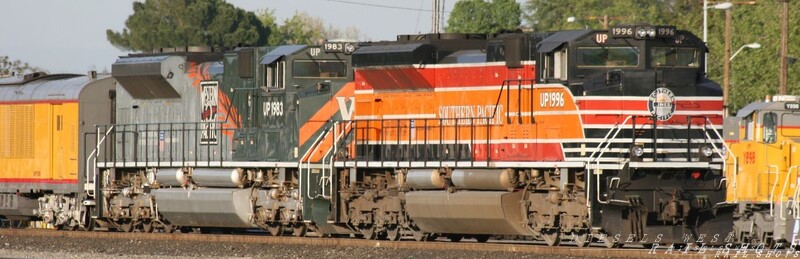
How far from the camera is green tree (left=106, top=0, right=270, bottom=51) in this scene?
292ft

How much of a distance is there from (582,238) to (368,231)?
4736 mm

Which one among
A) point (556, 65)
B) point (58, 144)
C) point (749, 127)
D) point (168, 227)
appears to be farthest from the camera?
point (58, 144)

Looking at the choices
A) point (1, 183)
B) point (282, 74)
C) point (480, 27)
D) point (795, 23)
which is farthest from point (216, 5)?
point (282, 74)

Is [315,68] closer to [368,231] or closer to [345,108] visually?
[345,108]

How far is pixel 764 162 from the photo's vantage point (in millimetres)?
26750

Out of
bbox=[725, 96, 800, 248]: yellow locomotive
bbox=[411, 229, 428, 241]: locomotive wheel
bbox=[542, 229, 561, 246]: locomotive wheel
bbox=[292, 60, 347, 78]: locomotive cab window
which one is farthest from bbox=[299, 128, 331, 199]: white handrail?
bbox=[725, 96, 800, 248]: yellow locomotive

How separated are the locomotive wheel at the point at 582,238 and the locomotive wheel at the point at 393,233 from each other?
12.6 ft

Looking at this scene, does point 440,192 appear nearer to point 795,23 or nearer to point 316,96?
point 316,96

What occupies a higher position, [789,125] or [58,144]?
[789,125]

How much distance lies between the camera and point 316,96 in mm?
25797

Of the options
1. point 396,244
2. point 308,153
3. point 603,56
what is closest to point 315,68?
point 308,153

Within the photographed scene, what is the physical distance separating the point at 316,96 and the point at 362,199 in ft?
7.13

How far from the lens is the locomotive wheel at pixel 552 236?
22188 mm

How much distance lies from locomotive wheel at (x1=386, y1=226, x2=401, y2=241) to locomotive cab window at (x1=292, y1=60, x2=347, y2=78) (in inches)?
124
